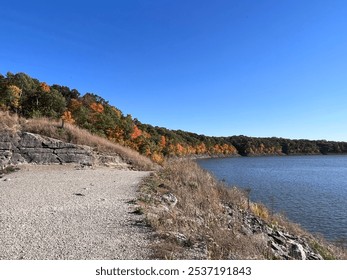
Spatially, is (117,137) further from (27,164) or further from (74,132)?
(27,164)

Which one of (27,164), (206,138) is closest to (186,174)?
(27,164)

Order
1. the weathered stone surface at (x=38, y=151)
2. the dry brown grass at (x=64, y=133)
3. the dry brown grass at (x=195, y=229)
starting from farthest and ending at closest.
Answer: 1. the dry brown grass at (x=64, y=133)
2. the weathered stone surface at (x=38, y=151)
3. the dry brown grass at (x=195, y=229)

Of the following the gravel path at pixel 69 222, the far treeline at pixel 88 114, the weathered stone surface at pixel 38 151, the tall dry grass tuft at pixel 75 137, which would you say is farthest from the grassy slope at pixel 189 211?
the far treeline at pixel 88 114

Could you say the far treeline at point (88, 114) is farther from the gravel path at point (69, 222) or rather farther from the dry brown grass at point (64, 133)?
the gravel path at point (69, 222)

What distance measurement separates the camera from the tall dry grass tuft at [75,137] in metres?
16.8

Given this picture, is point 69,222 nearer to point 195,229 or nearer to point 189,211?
point 195,229

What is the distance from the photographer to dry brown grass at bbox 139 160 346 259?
443 cm

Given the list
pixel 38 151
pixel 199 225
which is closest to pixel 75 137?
pixel 38 151

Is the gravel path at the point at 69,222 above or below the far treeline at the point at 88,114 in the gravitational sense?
below

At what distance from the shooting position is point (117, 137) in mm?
38062

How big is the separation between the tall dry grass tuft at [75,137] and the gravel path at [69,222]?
6640 millimetres

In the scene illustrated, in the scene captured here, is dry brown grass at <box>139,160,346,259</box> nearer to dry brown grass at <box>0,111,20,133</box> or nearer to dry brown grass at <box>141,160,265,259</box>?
dry brown grass at <box>141,160,265,259</box>

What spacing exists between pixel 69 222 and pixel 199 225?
2741mm

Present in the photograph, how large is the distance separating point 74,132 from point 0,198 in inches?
388
